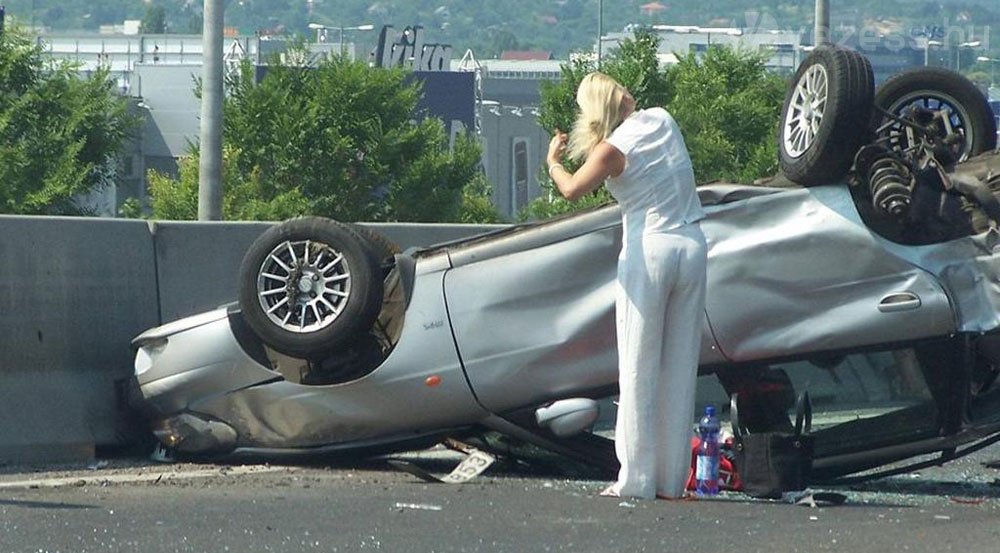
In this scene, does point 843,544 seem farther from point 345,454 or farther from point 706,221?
point 345,454

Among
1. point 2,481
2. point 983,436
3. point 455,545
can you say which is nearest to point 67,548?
point 455,545

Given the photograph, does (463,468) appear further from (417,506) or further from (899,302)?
(899,302)

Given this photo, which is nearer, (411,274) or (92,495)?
(92,495)

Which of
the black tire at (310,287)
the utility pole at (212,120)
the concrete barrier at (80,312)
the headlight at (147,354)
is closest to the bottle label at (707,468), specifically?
the black tire at (310,287)

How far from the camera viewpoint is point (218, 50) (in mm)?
15555

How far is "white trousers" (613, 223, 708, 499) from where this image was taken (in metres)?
6.92

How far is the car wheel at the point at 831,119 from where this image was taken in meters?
7.49

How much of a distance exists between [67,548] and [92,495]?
139 centimetres

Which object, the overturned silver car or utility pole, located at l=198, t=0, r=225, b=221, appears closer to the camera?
the overturned silver car

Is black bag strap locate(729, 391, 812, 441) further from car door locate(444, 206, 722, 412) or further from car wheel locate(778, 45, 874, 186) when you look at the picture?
car wheel locate(778, 45, 874, 186)

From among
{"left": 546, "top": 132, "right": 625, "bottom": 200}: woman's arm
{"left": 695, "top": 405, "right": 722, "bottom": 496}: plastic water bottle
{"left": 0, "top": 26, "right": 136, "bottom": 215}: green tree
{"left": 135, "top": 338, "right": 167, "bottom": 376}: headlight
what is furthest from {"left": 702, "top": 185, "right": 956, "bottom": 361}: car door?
{"left": 0, "top": 26, "right": 136, "bottom": 215}: green tree

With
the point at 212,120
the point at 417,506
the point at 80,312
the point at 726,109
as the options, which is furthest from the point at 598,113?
the point at 726,109

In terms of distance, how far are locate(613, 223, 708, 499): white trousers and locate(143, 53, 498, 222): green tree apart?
757 inches

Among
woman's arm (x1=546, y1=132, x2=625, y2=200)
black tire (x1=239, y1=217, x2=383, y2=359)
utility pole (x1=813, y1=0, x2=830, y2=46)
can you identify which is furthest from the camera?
utility pole (x1=813, y1=0, x2=830, y2=46)
